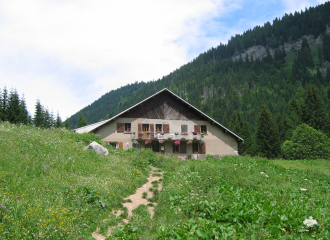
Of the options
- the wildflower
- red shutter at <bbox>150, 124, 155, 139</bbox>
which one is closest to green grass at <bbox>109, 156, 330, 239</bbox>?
the wildflower

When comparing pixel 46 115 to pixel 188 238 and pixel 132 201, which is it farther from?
pixel 188 238

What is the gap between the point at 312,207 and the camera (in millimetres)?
7285

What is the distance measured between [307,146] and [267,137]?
51.8ft

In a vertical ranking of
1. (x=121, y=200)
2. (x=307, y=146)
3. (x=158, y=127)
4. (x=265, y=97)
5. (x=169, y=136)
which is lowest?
(x=121, y=200)

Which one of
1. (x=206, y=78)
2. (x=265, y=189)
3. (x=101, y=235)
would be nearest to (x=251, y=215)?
(x=265, y=189)

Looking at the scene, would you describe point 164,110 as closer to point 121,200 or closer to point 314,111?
point 121,200

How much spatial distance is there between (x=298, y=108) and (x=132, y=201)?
61588 mm

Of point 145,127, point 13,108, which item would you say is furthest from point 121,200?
point 13,108

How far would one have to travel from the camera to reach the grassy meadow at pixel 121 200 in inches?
252

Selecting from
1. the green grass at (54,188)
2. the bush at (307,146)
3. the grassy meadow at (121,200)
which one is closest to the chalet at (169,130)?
the bush at (307,146)

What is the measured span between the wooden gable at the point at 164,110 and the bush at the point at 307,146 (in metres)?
19.3

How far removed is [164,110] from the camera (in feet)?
113

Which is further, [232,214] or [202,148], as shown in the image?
[202,148]

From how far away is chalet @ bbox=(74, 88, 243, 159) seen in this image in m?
32.3
